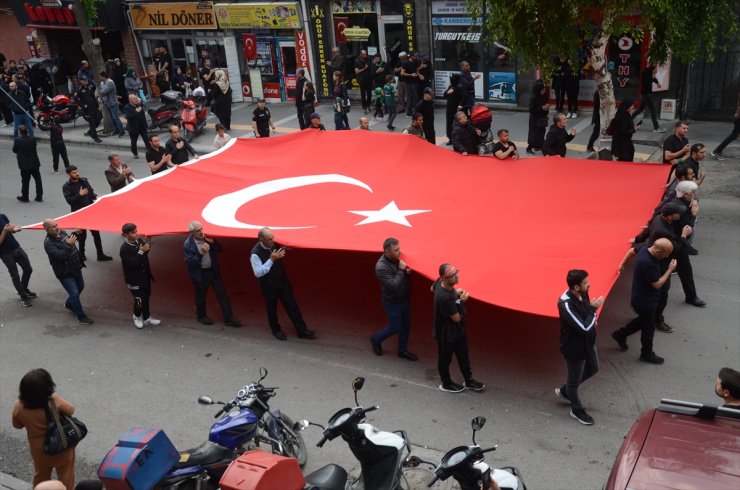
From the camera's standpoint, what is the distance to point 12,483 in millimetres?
7477

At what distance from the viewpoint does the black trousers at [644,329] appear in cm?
845

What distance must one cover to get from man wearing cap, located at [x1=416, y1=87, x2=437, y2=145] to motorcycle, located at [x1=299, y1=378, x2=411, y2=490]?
1135cm

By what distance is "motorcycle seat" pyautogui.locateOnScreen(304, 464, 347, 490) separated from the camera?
6055 millimetres

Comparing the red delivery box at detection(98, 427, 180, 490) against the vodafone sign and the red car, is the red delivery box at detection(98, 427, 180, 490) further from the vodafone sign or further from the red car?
the vodafone sign

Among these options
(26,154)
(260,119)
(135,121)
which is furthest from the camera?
(135,121)

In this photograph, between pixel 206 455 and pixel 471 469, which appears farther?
pixel 206 455

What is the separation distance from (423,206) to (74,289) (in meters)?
4.95

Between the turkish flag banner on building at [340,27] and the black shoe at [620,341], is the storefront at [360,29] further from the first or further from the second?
the black shoe at [620,341]

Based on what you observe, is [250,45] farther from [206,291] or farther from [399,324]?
[399,324]

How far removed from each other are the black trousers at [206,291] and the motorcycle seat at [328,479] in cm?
443

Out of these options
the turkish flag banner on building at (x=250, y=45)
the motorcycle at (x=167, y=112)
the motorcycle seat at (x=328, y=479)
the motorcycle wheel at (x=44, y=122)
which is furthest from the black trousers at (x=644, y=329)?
the motorcycle wheel at (x=44, y=122)

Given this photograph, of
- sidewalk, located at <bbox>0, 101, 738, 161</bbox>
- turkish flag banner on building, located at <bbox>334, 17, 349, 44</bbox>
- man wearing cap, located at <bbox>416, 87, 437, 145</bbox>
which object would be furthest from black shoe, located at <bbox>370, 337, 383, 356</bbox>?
turkish flag banner on building, located at <bbox>334, 17, 349, 44</bbox>

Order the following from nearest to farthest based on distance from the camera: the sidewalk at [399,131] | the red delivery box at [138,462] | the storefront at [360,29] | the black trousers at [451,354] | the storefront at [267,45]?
the red delivery box at [138,462] → the black trousers at [451,354] → the sidewalk at [399,131] → the storefront at [360,29] → the storefront at [267,45]

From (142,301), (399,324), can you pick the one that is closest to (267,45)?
(142,301)
